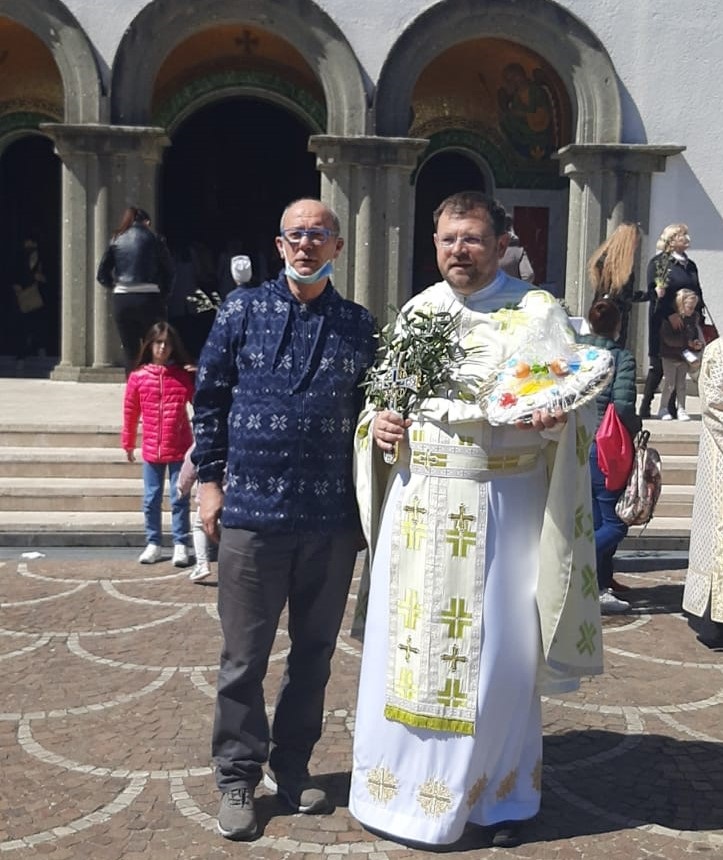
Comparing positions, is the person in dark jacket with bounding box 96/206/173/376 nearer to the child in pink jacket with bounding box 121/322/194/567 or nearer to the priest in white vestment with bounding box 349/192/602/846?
the child in pink jacket with bounding box 121/322/194/567

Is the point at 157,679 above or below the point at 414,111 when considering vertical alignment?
below

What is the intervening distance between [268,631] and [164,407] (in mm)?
3703

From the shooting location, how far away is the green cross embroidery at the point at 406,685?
11.4 ft

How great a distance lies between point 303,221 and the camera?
3.53m

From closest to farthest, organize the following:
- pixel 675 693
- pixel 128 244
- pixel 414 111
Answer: pixel 675 693
pixel 128 244
pixel 414 111

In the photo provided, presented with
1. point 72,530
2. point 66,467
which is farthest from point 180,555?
point 66,467

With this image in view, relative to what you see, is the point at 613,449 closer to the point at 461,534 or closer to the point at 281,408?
the point at 461,534

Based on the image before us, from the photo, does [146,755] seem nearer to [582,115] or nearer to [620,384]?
[620,384]

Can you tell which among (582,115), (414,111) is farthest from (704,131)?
(414,111)

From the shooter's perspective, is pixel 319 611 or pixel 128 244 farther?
pixel 128 244

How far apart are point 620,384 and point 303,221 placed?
306 cm

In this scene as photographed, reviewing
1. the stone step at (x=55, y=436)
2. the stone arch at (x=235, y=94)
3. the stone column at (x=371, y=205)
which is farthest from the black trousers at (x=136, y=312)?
the stone arch at (x=235, y=94)

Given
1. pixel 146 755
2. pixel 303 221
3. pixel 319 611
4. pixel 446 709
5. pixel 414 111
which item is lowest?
pixel 146 755

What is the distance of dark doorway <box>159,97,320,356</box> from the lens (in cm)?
1491
